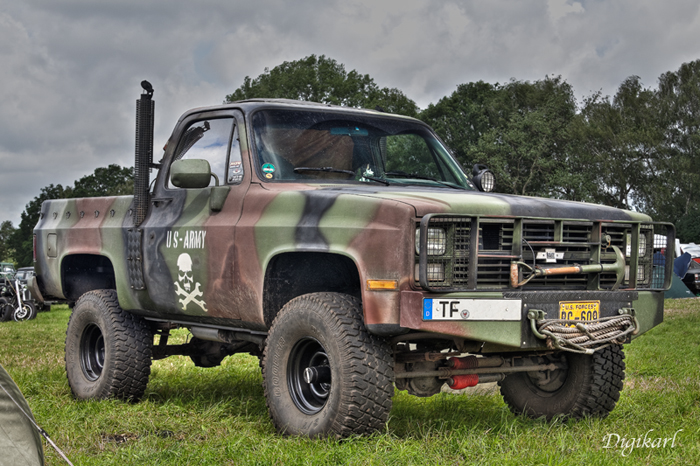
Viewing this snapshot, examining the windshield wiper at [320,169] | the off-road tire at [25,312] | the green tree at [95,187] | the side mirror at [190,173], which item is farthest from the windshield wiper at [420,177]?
the green tree at [95,187]

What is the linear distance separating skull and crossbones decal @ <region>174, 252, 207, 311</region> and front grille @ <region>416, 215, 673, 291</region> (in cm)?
198

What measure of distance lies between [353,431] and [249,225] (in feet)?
4.89

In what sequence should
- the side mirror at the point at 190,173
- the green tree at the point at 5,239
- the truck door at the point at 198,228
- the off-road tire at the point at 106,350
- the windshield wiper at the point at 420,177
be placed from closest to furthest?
1. the side mirror at the point at 190,173
2. the truck door at the point at 198,228
3. the windshield wiper at the point at 420,177
4. the off-road tire at the point at 106,350
5. the green tree at the point at 5,239

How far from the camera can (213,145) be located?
6.28m

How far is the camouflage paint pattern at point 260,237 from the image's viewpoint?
15.1ft

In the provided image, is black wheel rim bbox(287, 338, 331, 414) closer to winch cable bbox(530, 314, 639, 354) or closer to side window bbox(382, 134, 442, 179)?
winch cable bbox(530, 314, 639, 354)

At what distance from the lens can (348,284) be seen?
5.54 m

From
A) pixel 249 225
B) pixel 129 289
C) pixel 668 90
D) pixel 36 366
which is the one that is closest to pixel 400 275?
pixel 249 225

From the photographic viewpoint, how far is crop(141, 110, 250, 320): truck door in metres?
5.73

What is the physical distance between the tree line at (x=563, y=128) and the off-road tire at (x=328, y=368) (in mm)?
43887

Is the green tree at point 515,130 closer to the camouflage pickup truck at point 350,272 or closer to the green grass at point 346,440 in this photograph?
the green grass at point 346,440

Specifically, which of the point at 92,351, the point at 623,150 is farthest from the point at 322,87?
the point at 92,351

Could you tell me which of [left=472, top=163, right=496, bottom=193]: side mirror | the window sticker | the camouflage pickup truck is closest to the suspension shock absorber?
the camouflage pickup truck

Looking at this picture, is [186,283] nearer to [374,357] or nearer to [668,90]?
[374,357]
